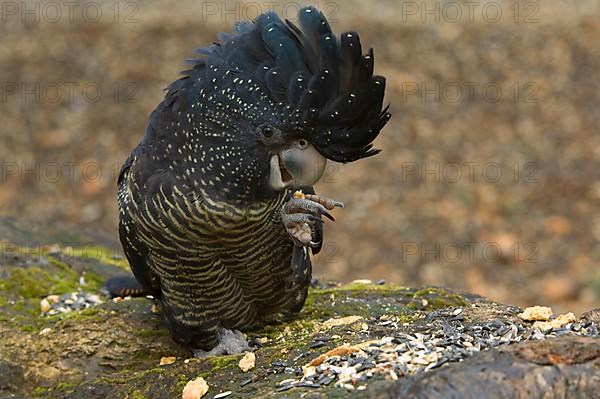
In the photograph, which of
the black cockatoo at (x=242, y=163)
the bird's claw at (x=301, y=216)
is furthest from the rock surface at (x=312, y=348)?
the bird's claw at (x=301, y=216)

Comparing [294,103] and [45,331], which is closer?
[294,103]

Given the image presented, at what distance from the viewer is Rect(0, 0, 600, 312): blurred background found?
34.4 feet

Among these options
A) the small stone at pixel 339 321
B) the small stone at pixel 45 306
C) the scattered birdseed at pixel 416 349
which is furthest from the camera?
the small stone at pixel 45 306

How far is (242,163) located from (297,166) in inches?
10.4

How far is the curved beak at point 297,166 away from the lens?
14.0ft

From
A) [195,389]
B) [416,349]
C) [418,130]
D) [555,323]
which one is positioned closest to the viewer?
[416,349]

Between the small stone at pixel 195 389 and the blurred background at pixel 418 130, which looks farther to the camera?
the blurred background at pixel 418 130

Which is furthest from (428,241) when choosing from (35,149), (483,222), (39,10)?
(39,10)

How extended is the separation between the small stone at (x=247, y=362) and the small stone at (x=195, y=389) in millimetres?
195

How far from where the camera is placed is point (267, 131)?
13.8ft

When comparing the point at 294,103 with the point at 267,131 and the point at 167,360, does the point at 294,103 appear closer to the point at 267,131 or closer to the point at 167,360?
the point at 267,131

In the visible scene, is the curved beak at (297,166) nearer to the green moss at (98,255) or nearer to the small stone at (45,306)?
the small stone at (45,306)

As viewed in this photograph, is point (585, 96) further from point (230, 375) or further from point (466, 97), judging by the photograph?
point (230, 375)

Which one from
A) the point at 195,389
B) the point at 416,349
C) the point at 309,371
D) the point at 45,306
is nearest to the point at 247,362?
the point at 195,389
